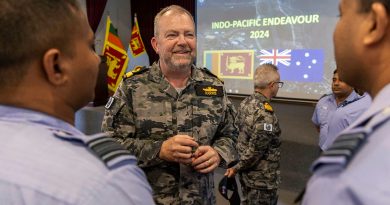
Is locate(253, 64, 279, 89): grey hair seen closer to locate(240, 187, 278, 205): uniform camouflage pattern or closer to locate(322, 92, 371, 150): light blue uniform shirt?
locate(322, 92, 371, 150): light blue uniform shirt

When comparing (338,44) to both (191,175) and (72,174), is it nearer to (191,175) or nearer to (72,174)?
(72,174)

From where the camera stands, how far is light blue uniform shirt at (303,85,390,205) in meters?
0.46

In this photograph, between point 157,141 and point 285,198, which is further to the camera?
point 285,198

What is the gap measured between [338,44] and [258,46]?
3.84 meters

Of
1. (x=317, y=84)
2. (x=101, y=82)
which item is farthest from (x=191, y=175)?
(x=101, y=82)

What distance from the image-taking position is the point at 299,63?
4.04 m

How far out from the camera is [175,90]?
1567 mm

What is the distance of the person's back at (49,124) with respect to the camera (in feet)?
1.69

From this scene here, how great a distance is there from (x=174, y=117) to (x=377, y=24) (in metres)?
1.07

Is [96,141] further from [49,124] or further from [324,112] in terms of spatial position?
[324,112]

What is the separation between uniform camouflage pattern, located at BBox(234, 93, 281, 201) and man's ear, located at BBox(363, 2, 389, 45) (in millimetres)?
1838

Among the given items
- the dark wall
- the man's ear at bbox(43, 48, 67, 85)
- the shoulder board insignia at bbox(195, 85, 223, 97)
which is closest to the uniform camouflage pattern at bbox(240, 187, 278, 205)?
the shoulder board insignia at bbox(195, 85, 223, 97)

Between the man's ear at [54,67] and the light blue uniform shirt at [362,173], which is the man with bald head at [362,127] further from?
the man's ear at [54,67]

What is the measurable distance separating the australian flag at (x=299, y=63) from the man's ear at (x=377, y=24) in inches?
137
